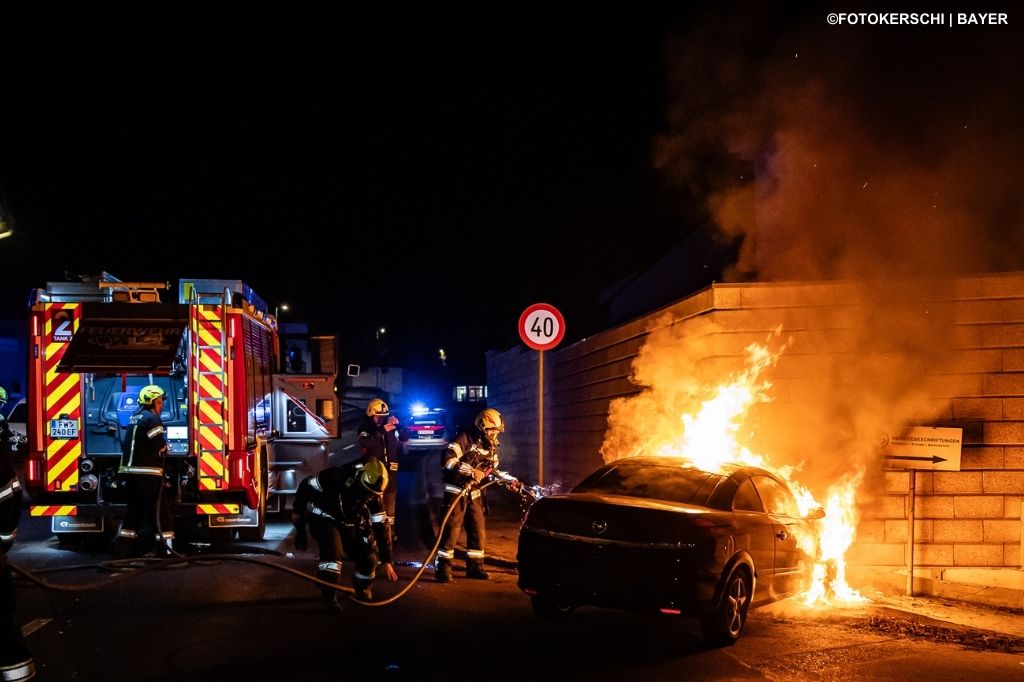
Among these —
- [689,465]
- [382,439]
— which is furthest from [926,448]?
[382,439]

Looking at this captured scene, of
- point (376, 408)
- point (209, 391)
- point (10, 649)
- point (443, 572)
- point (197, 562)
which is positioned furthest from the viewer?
point (376, 408)

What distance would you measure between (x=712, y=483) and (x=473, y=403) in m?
37.3

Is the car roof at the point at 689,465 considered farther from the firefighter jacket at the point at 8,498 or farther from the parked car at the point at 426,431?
the parked car at the point at 426,431

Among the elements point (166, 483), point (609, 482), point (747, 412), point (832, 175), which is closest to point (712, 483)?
point (609, 482)

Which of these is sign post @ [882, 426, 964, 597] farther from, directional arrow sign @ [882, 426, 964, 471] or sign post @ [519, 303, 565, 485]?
sign post @ [519, 303, 565, 485]

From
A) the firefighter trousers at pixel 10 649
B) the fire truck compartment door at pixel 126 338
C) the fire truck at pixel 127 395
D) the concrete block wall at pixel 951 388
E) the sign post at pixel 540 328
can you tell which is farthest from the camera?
the sign post at pixel 540 328

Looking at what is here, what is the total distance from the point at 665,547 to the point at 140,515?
573cm

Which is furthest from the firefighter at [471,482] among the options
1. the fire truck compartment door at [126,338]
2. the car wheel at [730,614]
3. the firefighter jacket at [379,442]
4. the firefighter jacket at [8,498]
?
the firefighter jacket at [8,498]

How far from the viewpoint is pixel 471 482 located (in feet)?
29.8

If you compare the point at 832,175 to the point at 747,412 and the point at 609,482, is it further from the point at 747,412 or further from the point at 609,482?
the point at 609,482

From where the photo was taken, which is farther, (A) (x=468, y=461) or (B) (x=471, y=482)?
(A) (x=468, y=461)

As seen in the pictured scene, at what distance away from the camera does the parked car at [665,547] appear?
6211mm

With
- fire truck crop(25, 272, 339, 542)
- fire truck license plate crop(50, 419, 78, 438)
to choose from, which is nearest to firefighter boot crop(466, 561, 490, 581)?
fire truck crop(25, 272, 339, 542)

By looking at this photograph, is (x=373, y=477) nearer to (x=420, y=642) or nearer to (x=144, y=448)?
(x=420, y=642)
